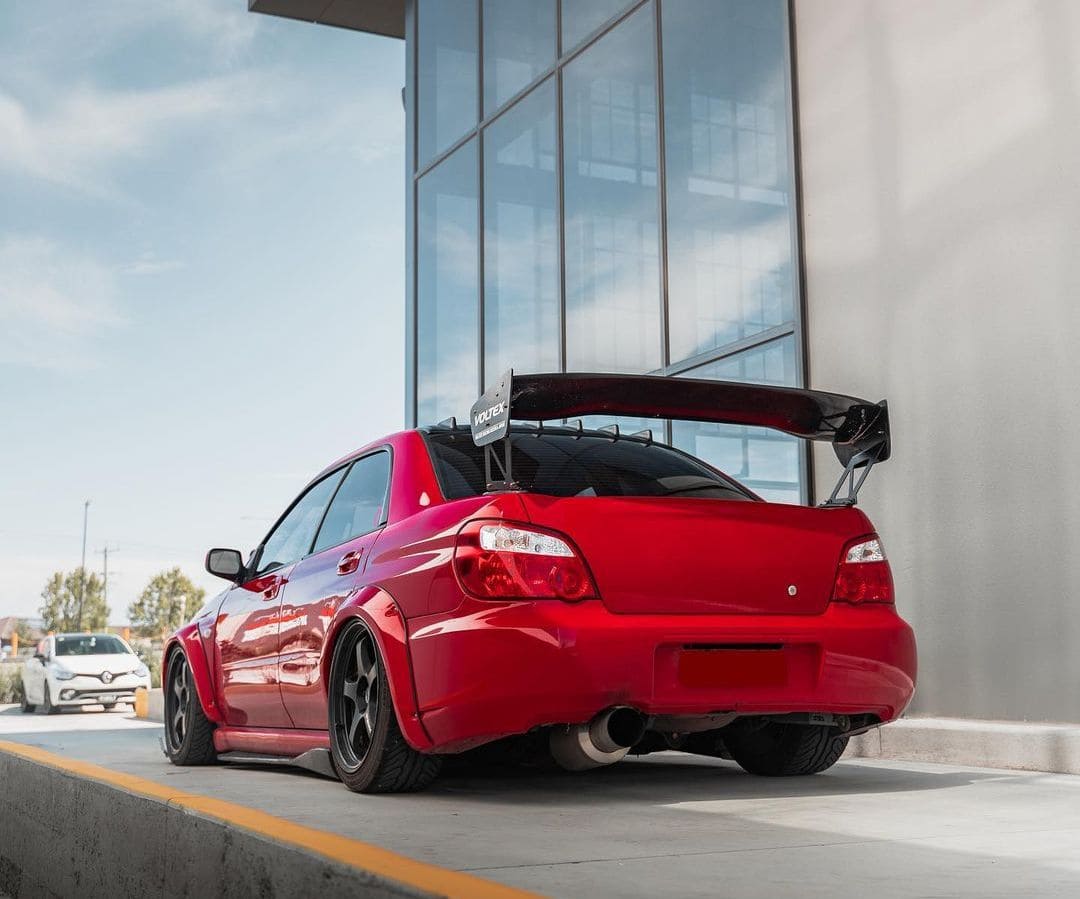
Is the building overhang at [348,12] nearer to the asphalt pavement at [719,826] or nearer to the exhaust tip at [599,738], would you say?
the asphalt pavement at [719,826]

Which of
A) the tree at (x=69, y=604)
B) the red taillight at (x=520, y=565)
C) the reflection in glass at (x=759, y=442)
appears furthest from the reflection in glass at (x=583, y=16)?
the tree at (x=69, y=604)

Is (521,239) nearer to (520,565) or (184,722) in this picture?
(184,722)

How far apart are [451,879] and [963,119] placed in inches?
236

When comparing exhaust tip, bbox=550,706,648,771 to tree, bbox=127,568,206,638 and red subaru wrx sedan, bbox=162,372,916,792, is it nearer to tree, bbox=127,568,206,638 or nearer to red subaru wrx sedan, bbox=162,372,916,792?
red subaru wrx sedan, bbox=162,372,916,792

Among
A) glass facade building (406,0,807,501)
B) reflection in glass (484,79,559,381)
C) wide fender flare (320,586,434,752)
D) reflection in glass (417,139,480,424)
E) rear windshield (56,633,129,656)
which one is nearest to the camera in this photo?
wide fender flare (320,586,434,752)

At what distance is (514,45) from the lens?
43.5 ft

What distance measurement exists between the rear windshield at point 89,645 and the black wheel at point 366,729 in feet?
58.8

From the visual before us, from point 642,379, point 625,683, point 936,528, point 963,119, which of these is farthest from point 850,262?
point 625,683

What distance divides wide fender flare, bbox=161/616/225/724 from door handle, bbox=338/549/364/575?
1.69 meters

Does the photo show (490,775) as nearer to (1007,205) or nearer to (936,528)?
(936,528)

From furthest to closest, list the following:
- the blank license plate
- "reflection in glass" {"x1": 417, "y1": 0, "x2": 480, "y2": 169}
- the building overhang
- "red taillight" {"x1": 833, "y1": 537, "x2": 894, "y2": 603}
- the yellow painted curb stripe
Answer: the building overhang
"reflection in glass" {"x1": 417, "y1": 0, "x2": 480, "y2": 169}
"red taillight" {"x1": 833, "y1": 537, "x2": 894, "y2": 603}
the blank license plate
the yellow painted curb stripe

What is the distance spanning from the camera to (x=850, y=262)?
26.3 feet

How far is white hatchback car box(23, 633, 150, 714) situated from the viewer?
20.5 meters

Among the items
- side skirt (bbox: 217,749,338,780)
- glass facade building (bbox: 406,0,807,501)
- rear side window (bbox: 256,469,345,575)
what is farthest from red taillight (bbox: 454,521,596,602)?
glass facade building (bbox: 406,0,807,501)
